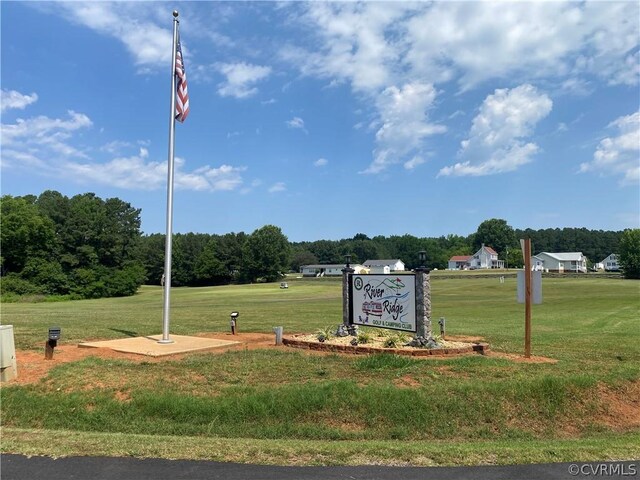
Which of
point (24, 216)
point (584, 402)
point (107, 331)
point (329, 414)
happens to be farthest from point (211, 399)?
point (24, 216)

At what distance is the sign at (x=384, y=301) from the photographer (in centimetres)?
1197

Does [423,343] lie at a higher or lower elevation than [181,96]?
lower

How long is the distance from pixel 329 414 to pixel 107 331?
36.9ft

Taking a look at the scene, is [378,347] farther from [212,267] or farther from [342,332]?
[212,267]

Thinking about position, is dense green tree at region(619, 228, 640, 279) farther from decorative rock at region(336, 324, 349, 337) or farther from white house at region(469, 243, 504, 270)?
decorative rock at region(336, 324, 349, 337)

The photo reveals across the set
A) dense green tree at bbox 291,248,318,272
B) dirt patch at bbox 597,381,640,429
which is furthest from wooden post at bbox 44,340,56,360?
dense green tree at bbox 291,248,318,272

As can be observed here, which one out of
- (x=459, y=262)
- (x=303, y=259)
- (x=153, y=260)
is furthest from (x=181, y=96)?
(x=459, y=262)

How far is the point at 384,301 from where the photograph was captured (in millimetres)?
12672

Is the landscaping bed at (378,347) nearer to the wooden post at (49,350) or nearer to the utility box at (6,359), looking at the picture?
the wooden post at (49,350)

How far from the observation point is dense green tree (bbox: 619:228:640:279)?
84075mm

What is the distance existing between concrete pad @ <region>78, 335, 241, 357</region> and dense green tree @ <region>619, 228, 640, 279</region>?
8743 centimetres

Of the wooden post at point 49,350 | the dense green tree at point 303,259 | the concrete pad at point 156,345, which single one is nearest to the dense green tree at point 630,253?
the dense green tree at point 303,259

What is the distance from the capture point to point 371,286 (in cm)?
1308

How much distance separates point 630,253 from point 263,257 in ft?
214
